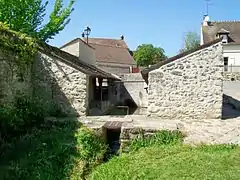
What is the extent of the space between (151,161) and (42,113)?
15.8 feet

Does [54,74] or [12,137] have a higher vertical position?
[54,74]

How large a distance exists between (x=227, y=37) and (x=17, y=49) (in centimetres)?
2656

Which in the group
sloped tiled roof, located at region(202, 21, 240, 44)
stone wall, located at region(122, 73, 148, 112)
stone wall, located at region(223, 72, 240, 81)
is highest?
sloped tiled roof, located at region(202, 21, 240, 44)

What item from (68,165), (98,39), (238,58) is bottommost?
(68,165)

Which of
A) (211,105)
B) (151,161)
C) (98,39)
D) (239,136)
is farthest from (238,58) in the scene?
(151,161)

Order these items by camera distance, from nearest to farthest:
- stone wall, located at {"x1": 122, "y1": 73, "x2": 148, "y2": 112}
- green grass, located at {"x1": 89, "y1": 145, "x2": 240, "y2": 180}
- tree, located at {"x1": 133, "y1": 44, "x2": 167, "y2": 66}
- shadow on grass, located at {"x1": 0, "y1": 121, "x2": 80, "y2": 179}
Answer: green grass, located at {"x1": 89, "y1": 145, "x2": 240, "y2": 180}
shadow on grass, located at {"x1": 0, "y1": 121, "x2": 80, "y2": 179}
stone wall, located at {"x1": 122, "y1": 73, "x2": 148, "y2": 112}
tree, located at {"x1": 133, "y1": 44, "x2": 167, "y2": 66}

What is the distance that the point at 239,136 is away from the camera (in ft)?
29.6

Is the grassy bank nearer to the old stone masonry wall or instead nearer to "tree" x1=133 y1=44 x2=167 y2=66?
the old stone masonry wall

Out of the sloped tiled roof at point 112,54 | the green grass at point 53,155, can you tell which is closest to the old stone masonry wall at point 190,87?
the green grass at point 53,155

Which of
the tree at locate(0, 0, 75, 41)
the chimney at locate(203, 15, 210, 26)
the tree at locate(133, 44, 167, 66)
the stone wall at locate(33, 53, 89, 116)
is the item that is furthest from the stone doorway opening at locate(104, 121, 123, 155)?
the tree at locate(133, 44, 167, 66)

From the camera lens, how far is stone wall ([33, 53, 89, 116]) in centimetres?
1175

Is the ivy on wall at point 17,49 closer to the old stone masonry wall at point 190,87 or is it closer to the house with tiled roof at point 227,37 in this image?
the old stone masonry wall at point 190,87

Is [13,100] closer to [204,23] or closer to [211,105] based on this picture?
[211,105]

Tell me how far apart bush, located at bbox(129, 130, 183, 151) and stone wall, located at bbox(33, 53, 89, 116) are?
133 inches
